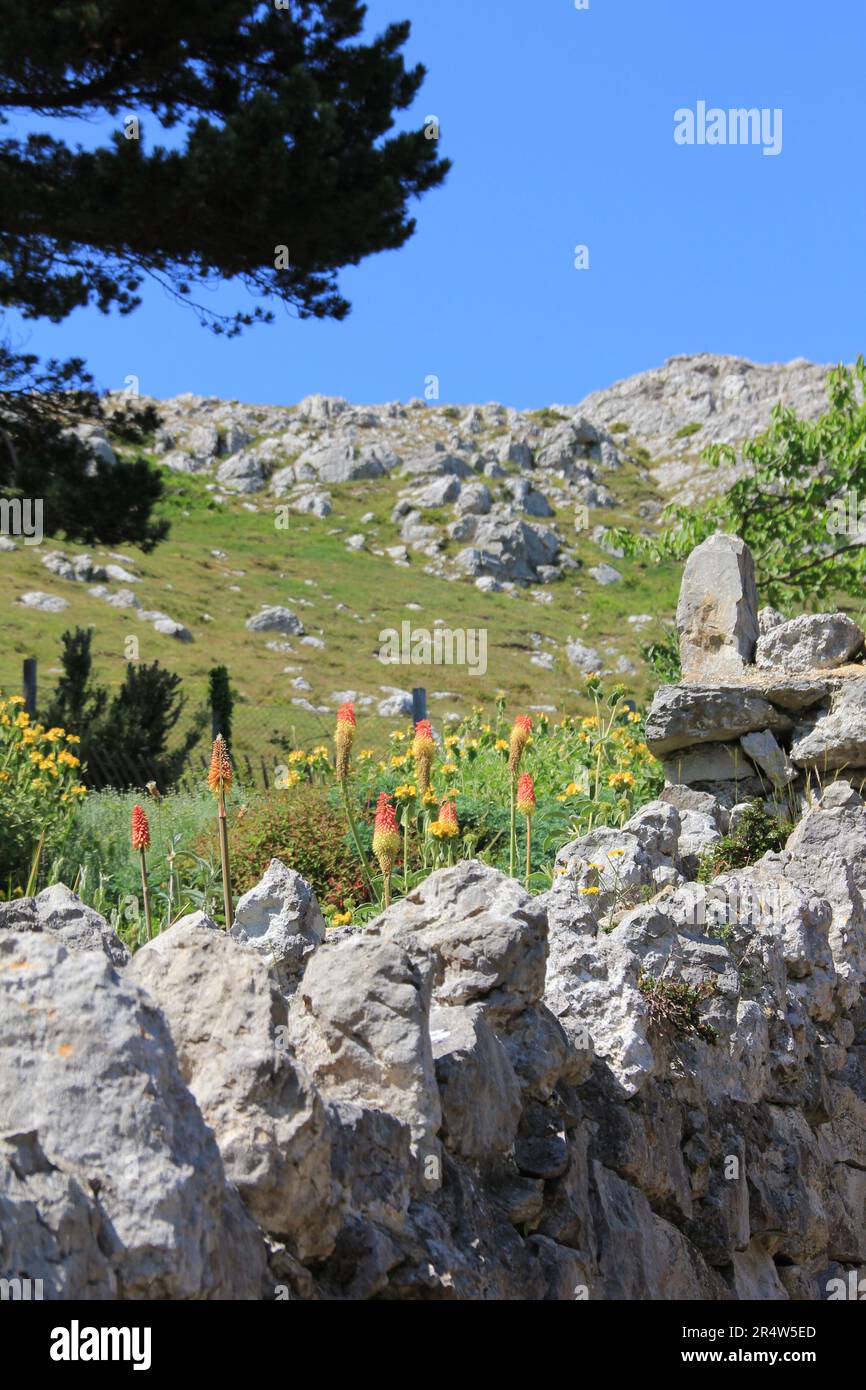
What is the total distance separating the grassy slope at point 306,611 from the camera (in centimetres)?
3653

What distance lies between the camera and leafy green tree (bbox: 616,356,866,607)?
11.9 metres

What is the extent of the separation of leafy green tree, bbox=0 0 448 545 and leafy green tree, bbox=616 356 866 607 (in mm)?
4388

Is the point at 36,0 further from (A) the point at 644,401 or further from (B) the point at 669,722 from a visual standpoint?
(A) the point at 644,401

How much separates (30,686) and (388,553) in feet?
179

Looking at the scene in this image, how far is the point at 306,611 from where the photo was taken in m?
50.2

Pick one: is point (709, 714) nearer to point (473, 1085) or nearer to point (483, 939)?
point (483, 939)

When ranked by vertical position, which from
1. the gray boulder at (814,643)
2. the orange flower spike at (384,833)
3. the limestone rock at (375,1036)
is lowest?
the limestone rock at (375,1036)

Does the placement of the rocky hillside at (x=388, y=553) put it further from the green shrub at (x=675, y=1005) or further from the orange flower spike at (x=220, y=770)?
the orange flower spike at (x=220, y=770)

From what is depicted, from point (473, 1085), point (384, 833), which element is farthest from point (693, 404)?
point (473, 1085)

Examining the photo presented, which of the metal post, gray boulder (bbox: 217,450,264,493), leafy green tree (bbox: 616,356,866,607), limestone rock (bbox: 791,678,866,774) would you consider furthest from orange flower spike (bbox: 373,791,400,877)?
gray boulder (bbox: 217,450,264,493)

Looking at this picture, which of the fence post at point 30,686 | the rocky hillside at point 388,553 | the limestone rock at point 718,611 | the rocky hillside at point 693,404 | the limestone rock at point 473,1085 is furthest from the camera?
the rocky hillside at point 693,404

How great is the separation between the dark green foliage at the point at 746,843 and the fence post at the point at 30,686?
9.34m

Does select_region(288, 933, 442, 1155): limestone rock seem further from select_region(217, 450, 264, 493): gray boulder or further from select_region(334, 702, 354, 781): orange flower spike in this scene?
select_region(217, 450, 264, 493): gray boulder

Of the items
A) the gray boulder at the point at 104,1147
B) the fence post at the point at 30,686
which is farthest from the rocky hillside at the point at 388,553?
the gray boulder at the point at 104,1147
